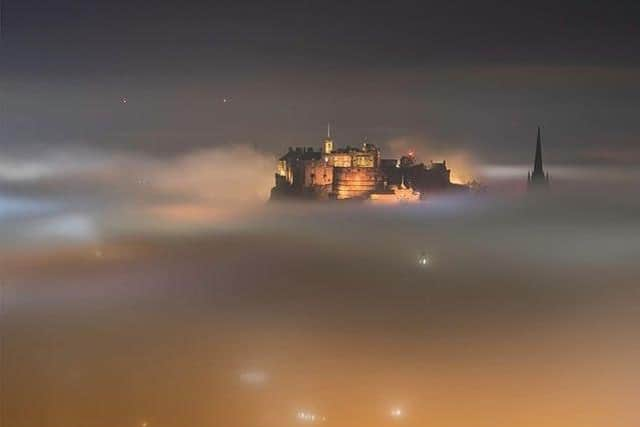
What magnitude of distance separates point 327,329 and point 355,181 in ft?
32.2

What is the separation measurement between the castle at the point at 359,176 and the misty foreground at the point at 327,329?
237 cm

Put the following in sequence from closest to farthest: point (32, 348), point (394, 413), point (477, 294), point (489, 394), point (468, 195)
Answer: point (394, 413) → point (489, 394) → point (32, 348) → point (477, 294) → point (468, 195)

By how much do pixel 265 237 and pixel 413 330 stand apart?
727 centimetres

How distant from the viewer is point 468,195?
21.6 meters

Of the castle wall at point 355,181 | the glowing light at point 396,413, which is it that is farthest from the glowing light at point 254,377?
the castle wall at point 355,181

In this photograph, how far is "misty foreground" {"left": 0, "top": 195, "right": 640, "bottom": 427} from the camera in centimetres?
799

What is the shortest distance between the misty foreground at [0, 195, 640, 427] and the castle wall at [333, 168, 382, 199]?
2316 mm

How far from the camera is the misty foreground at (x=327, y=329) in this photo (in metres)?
7.99

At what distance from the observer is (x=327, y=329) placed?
1082 cm

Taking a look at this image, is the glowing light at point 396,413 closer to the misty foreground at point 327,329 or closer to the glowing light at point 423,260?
the misty foreground at point 327,329

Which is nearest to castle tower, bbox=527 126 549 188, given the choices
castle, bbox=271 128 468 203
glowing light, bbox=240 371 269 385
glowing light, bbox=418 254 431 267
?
castle, bbox=271 128 468 203

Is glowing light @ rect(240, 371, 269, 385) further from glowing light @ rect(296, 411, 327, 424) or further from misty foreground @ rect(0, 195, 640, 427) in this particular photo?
glowing light @ rect(296, 411, 327, 424)

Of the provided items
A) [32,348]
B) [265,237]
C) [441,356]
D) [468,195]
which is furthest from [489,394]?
[468,195]

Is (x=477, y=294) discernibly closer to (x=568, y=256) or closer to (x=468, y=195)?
(x=568, y=256)
